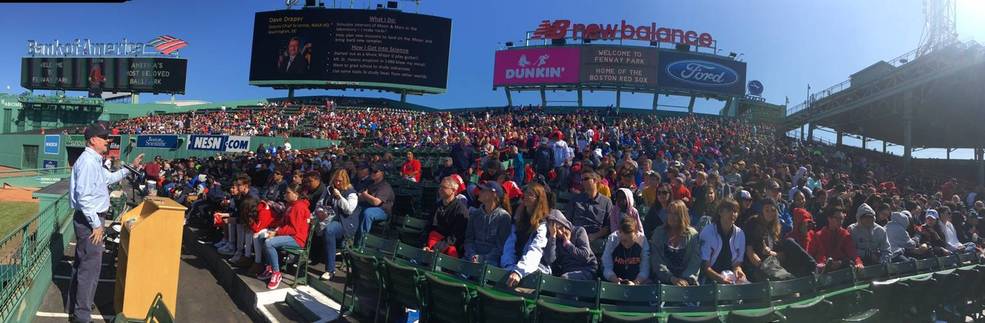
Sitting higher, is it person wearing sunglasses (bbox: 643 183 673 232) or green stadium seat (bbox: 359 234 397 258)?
person wearing sunglasses (bbox: 643 183 673 232)

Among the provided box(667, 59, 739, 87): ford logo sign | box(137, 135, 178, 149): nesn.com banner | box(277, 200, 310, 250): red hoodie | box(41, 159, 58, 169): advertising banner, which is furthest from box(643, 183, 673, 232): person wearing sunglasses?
box(41, 159, 58, 169): advertising banner

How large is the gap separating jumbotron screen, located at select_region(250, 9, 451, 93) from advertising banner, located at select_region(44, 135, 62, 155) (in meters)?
14.7

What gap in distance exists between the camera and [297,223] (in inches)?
267

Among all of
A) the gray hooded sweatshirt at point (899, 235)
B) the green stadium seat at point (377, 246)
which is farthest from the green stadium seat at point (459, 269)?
the gray hooded sweatshirt at point (899, 235)

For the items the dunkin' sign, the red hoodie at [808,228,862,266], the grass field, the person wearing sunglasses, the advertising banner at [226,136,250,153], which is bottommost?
the grass field

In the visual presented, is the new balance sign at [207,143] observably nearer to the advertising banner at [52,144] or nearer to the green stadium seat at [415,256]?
the advertising banner at [52,144]

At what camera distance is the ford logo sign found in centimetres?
3719

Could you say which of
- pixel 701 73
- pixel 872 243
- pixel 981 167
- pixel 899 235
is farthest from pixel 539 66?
pixel 872 243

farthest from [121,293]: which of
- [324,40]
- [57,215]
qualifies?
[324,40]

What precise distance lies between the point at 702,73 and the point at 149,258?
3776 cm

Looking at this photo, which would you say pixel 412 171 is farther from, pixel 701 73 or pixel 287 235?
pixel 701 73

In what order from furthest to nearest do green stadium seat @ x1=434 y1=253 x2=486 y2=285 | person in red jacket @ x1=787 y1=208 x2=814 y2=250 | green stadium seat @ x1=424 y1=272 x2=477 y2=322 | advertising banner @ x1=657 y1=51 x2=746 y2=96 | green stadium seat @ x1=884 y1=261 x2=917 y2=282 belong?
advertising banner @ x1=657 y1=51 x2=746 y2=96 < person in red jacket @ x1=787 y1=208 x2=814 y2=250 < green stadium seat @ x1=884 y1=261 x2=917 y2=282 < green stadium seat @ x1=434 y1=253 x2=486 y2=285 < green stadium seat @ x1=424 y1=272 x2=477 y2=322

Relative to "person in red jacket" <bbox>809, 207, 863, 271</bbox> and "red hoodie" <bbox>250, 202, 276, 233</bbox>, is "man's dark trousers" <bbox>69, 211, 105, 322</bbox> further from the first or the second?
"person in red jacket" <bbox>809, 207, 863, 271</bbox>

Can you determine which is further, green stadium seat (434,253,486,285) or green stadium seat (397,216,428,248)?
green stadium seat (397,216,428,248)
